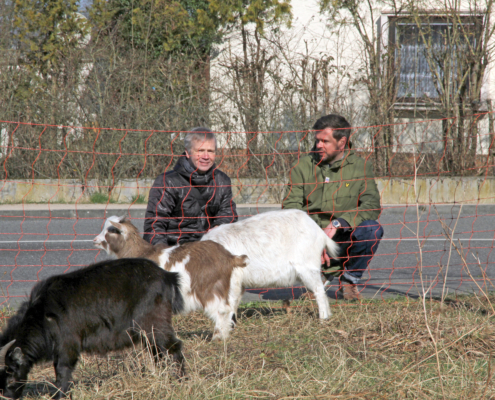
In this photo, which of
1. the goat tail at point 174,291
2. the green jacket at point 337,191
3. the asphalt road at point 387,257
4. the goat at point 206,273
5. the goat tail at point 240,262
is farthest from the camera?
the asphalt road at point 387,257

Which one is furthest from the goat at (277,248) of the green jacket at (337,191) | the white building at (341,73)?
the white building at (341,73)

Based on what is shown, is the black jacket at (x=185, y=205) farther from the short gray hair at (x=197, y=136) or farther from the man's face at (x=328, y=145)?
the man's face at (x=328, y=145)

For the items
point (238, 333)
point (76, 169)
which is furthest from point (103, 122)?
point (238, 333)

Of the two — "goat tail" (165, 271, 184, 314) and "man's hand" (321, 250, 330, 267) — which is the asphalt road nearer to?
"man's hand" (321, 250, 330, 267)

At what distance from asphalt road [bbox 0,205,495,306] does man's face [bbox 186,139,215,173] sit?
1.38m

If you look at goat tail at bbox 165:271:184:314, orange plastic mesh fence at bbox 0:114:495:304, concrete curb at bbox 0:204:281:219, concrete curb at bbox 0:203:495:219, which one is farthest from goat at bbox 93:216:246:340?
orange plastic mesh fence at bbox 0:114:495:304

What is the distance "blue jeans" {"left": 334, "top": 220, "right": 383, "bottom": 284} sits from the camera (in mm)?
4684

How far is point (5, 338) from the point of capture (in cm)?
253

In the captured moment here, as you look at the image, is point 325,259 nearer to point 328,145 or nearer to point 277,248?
point 277,248

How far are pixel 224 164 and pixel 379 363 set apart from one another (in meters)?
9.40

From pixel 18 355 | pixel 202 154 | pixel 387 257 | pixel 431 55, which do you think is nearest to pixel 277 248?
pixel 202 154

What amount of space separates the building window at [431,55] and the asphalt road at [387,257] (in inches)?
144

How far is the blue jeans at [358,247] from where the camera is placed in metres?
4.68

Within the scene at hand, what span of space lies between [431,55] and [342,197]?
998 centimetres
